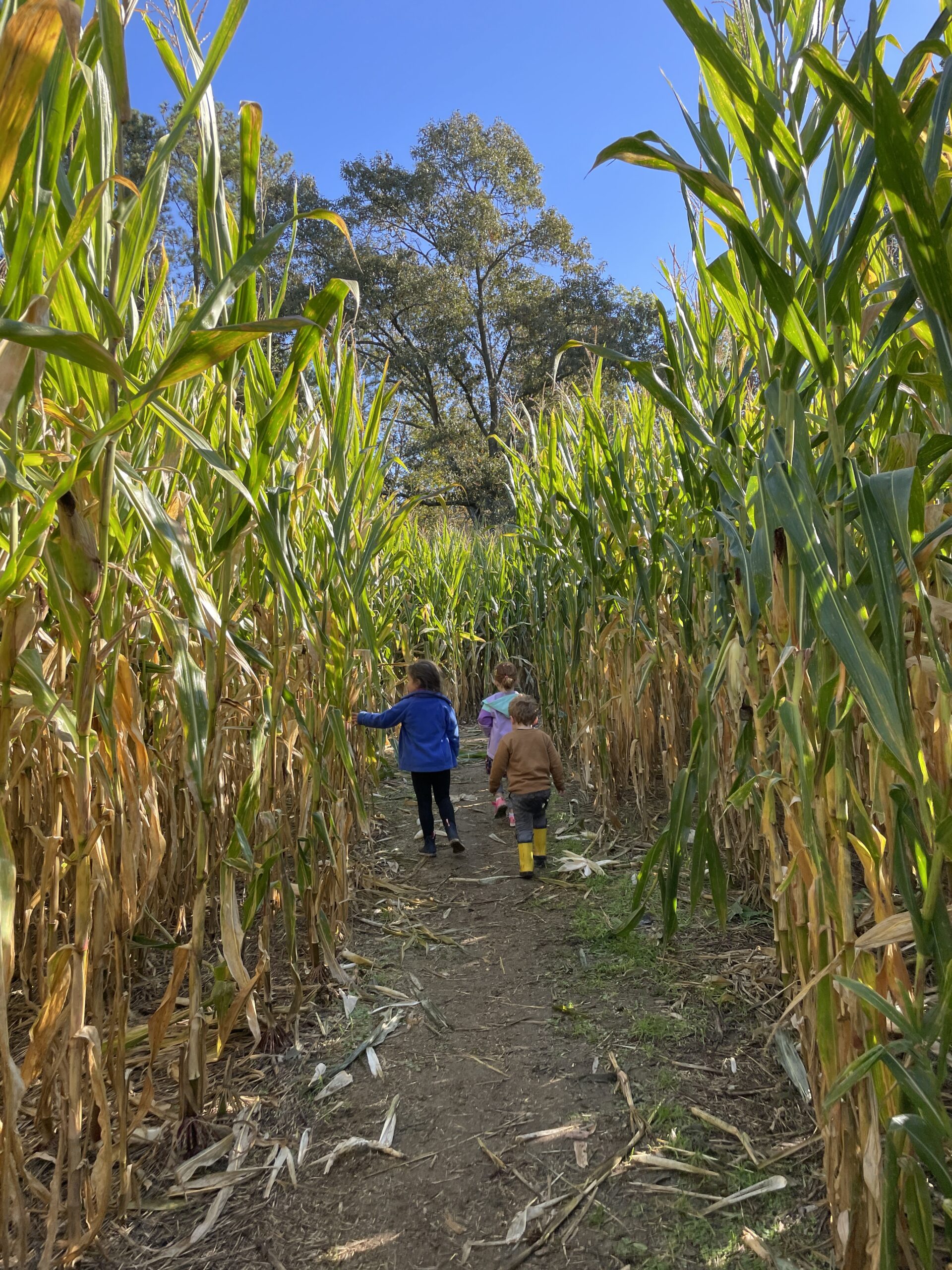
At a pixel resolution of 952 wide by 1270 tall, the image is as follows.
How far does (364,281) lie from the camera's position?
17.2 metres

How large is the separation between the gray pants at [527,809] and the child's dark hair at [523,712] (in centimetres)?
33

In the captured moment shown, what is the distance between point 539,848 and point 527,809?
0.21m

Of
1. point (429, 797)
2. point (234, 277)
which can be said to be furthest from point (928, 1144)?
point (429, 797)

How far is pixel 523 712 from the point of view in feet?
11.4

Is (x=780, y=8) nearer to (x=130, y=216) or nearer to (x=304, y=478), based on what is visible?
(x=130, y=216)

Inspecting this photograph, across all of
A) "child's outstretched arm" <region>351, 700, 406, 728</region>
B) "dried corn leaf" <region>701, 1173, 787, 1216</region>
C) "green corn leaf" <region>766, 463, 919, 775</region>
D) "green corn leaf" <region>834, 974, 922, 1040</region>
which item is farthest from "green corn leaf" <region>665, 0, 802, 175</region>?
"child's outstretched arm" <region>351, 700, 406, 728</region>

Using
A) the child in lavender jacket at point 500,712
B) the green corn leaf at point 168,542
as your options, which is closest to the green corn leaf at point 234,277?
the green corn leaf at point 168,542

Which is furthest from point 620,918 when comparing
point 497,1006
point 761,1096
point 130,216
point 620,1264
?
point 130,216

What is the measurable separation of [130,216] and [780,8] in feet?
3.42

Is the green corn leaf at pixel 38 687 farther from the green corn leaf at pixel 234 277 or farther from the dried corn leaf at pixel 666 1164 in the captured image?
the dried corn leaf at pixel 666 1164

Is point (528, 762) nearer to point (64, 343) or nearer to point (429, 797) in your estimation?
point (429, 797)

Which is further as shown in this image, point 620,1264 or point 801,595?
point 620,1264

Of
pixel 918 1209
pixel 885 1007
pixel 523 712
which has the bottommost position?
pixel 918 1209

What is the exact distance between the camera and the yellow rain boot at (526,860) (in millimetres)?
3197
